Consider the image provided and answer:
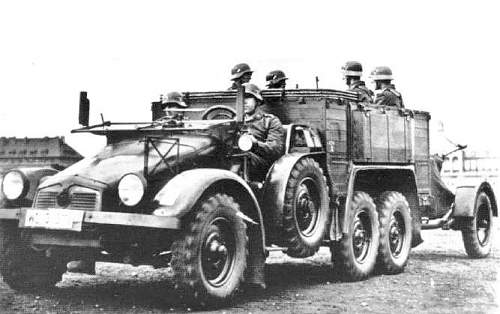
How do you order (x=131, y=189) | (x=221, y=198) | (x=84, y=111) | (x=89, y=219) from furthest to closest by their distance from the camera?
(x=84, y=111) → (x=221, y=198) → (x=131, y=189) → (x=89, y=219)

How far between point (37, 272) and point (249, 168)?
94.0 inches

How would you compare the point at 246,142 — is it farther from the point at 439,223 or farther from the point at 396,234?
the point at 439,223

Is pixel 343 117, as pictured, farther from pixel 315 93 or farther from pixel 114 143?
pixel 114 143

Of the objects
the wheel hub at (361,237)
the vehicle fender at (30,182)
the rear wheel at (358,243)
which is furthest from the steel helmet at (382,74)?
the vehicle fender at (30,182)

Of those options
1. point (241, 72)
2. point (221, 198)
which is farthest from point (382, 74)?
point (221, 198)

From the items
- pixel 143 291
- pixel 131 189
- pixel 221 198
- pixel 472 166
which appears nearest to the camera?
pixel 131 189

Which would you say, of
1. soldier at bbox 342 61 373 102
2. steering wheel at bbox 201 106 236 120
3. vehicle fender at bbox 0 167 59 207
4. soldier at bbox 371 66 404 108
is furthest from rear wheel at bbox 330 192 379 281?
vehicle fender at bbox 0 167 59 207

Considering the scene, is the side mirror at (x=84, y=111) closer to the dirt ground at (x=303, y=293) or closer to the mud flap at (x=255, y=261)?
the dirt ground at (x=303, y=293)

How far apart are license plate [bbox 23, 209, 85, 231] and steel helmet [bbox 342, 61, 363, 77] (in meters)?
5.77

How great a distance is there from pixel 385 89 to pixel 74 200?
18.4 ft

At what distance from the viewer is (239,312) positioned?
6922mm

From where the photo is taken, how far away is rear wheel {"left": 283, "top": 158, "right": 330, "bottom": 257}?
8172mm

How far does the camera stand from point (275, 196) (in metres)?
8.06

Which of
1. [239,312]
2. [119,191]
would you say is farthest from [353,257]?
[119,191]
